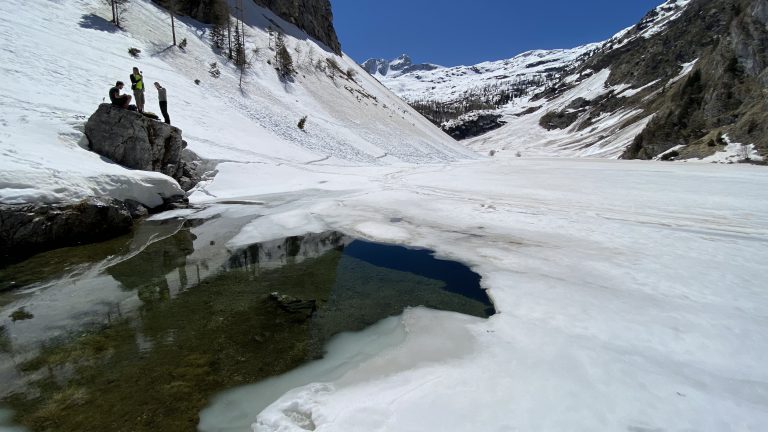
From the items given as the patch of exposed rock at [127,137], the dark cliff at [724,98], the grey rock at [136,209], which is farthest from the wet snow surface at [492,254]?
the dark cliff at [724,98]

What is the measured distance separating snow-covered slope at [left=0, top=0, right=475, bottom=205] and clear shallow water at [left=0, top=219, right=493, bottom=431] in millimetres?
3038

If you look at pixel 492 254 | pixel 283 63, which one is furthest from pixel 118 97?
pixel 283 63

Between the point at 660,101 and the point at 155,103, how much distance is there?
90801mm

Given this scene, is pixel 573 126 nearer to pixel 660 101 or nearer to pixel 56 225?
pixel 660 101

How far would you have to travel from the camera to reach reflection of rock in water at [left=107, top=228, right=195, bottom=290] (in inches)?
270

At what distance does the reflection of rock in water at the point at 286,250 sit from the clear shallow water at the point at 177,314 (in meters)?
0.05

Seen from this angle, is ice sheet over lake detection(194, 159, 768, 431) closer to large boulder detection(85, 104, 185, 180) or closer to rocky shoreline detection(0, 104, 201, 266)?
rocky shoreline detection(0, 104, 201, 266)

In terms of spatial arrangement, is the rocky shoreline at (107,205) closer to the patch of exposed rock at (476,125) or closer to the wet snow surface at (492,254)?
the wet snow surface at (492,254)

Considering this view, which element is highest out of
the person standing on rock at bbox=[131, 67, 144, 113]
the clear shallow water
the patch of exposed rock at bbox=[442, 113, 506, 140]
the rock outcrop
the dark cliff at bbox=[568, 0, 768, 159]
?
the patch of exposed rock at bbox=[442, 113, 506, 140]

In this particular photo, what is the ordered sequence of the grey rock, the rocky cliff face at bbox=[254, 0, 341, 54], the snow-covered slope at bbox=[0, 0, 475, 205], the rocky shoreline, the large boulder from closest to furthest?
the rocky shoreline < the snow-covered slope at bbox=[0, 0, 475, 205] < the grey rock < the large boulder < the rocky cliff face at bbox=[254, 0, 341, 54]

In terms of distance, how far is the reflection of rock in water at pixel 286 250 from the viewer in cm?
778

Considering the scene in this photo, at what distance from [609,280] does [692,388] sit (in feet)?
9.37

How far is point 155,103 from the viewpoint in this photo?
60.4 ft

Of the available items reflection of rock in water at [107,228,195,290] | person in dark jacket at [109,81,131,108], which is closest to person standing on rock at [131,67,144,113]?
person in dark jacket at [109,81,131,108]
